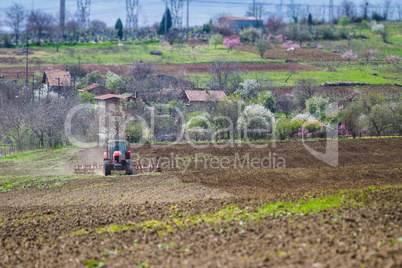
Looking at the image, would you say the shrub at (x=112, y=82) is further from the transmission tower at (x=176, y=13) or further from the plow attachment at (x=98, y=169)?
the transmission tower at (x=176, y=13)

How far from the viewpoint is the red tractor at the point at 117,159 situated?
26.5 m

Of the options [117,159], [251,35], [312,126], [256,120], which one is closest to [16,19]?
[251,35]

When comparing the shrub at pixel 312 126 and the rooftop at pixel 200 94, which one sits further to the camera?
the rooftop at pixel 200 94

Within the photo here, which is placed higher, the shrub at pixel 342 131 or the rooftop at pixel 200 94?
the rooftop at pixel 200 94

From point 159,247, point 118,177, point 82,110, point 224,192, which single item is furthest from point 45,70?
point 159,247

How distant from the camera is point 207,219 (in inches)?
555

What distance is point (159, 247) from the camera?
1155 cm

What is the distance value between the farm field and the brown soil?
71487 mm

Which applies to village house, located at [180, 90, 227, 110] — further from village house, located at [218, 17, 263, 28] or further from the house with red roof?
village house, located at [218, 17, 263, 28]

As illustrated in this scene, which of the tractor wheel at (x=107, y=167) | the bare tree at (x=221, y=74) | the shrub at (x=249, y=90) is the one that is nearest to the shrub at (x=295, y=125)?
the shrub at (x=249, y=90)

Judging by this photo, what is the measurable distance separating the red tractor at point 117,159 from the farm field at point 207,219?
1.34m

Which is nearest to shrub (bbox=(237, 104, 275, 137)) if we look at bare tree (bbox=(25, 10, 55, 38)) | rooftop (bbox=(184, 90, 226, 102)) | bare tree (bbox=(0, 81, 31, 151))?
rooftop (bbox=(184, 90, 226, 102))

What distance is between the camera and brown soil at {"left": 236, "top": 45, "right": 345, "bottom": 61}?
94081 mm

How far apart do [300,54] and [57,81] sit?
52.6m
